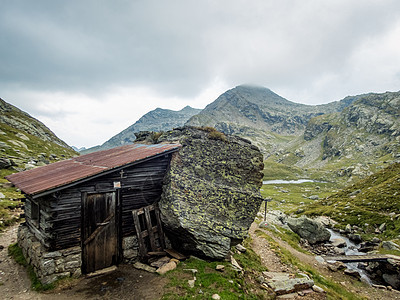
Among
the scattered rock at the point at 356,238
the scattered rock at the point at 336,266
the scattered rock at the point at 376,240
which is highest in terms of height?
the scattered rock at the point at 336,266

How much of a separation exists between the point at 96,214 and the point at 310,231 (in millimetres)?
30684

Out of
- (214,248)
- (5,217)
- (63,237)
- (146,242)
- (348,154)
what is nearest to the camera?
(63,237)

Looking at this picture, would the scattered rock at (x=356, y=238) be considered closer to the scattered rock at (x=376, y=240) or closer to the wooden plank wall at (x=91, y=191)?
the scattered rock at (x=376, y=240)

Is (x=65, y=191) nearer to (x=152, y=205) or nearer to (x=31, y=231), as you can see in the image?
(x=152, y=205)

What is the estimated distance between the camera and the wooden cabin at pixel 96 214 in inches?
445

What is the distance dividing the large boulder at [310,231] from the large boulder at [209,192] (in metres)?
19.9

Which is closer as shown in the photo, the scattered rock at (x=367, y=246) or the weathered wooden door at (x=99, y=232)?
the weathered wooden door at (x=99, y=232)

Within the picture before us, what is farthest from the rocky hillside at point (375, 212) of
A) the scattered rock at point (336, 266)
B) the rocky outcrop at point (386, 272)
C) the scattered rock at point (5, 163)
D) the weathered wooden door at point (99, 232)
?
the scattered rock at point (5, 163)

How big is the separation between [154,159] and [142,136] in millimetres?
11653

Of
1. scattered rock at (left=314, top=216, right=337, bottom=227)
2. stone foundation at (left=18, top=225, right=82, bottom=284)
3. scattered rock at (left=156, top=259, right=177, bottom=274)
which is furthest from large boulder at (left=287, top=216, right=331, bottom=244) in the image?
stone foundation at (left=18, top=225, right=82, bottom=284)

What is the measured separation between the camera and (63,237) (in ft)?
37.8

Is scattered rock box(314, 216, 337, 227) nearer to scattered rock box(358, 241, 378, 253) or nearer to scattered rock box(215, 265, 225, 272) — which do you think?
scattered rock box(358, 241, 378, 253)

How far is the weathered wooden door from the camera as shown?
12.2 metres

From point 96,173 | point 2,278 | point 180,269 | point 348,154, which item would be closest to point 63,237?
point 96,173
